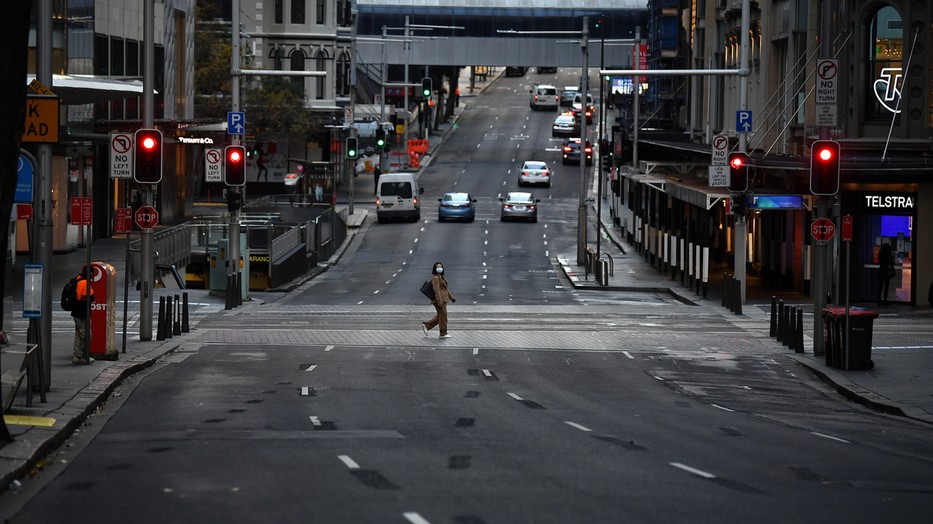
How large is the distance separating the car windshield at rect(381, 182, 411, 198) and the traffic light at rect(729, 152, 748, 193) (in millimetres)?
35532

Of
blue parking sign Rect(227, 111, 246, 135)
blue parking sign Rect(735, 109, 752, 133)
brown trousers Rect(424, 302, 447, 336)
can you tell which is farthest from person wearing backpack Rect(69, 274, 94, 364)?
Result: blue parking sign Rect(735, 109, 752, 133)

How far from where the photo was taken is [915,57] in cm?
3716

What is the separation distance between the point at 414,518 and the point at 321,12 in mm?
81287

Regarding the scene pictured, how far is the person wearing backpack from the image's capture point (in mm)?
22047

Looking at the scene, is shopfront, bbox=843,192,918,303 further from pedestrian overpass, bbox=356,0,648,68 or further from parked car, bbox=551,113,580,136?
parked car, bbox=551,113,580,136

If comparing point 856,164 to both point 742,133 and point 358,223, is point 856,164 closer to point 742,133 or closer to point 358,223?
point 742,133

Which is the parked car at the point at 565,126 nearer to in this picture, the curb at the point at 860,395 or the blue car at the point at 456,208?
the blue car at the point at 456,208

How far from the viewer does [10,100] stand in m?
14.4

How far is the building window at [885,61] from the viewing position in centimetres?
3772

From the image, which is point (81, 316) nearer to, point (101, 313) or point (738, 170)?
point (101, 313)

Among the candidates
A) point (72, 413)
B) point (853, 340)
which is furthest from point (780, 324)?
point (72, 413)

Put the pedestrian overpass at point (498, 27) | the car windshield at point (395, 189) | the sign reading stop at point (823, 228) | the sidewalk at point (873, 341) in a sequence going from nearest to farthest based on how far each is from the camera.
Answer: the sidewalk at point (873, 341)
the sign reading stop at point (823, 228)
the car windshield at point (395, 189)
the pedestrian overpass at point (498, 27)

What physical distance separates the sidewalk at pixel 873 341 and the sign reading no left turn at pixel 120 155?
12.9m

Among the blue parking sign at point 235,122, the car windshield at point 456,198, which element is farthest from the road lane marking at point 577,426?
the car windshield at point 456,198
